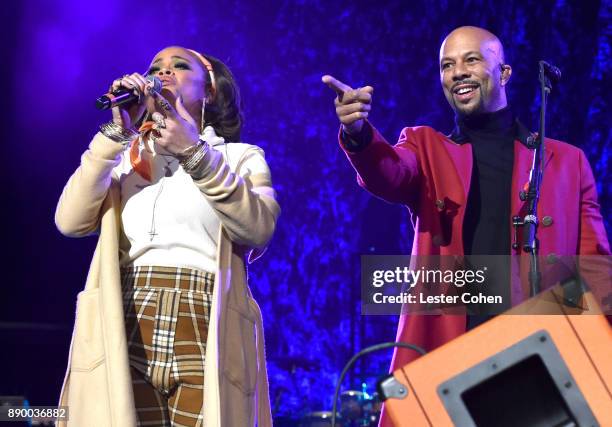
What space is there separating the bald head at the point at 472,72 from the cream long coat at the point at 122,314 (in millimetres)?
686

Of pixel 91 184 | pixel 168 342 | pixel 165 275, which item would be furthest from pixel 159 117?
pixel 168 342

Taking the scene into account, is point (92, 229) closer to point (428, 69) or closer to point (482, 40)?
point (482, 40)

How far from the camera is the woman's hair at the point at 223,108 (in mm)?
2223

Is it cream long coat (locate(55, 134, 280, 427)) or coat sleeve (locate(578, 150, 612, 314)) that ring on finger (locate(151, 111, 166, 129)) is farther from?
coat sleeve (locate(578, 150, 612, 314))

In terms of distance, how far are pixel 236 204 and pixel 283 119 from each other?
258 centimetres

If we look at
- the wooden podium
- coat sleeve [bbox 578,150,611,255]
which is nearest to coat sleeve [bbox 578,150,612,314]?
coat sleeve [bbox 578,150,611,255]

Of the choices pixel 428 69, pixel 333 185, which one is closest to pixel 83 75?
pixel 333 185

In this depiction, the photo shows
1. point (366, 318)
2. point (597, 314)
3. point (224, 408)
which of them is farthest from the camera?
point (366, 318)

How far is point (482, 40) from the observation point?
239cm

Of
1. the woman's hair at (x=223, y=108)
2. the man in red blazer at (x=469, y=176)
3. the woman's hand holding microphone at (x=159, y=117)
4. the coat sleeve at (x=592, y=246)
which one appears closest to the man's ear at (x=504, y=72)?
the man in red blazer at (x=469, y=176)

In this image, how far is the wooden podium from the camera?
101 cm

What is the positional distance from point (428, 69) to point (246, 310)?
2525mm

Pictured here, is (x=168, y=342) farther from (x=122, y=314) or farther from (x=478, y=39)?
(x=478, y=39)

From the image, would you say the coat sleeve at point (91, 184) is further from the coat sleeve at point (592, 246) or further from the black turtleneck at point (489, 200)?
the coat sleeve at point (592, 246)
